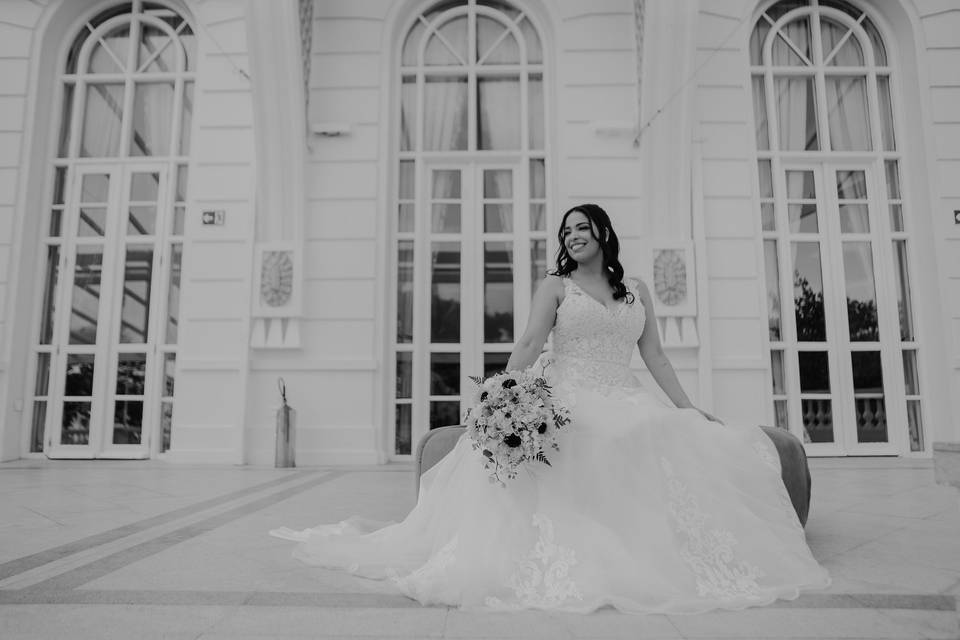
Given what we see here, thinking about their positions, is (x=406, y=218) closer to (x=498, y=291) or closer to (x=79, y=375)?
(x=498, y=291)

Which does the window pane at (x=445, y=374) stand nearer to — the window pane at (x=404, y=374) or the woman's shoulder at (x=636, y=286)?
the window pane at (x=404, y=374)

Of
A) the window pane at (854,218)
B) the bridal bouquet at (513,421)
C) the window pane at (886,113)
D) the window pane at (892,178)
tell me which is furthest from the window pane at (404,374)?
the window pane at (886,113)

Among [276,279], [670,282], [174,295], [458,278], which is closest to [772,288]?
[670,282]

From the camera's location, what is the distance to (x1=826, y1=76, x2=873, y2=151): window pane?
22.9 feet

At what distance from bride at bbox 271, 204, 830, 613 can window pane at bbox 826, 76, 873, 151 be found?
565 cm

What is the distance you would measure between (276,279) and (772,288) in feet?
17.2

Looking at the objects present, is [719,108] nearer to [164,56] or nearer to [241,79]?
[241,79]

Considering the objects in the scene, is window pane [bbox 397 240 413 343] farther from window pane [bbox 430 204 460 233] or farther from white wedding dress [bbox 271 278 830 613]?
white wedding dress [bbox 271 278 830 613]

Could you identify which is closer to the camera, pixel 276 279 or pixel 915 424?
pixel 276 279

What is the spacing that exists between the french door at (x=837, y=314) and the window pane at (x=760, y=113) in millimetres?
351

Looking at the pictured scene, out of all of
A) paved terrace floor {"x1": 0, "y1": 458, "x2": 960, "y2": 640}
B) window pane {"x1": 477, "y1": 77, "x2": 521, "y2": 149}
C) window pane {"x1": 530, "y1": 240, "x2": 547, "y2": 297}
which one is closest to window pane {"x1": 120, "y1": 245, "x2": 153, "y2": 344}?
paved terrace floor {"x1": 0, "y1": 458, "x2": 960, "y2": 640}

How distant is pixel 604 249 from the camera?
9.05 ft

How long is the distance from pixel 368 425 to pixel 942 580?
4887 mm

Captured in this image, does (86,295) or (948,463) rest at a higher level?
(86,295)
